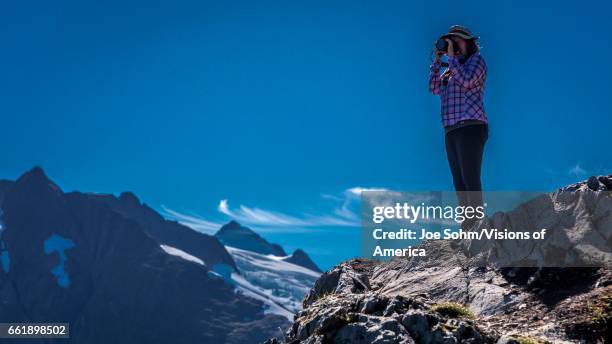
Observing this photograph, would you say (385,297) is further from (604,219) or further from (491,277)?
(604,219)

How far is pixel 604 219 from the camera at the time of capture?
43.9ft

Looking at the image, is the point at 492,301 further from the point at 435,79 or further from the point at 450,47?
the point at 450,47

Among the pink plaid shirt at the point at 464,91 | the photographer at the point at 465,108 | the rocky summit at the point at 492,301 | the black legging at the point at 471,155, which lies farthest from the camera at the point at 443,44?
the rocky summit at the point at 492,301

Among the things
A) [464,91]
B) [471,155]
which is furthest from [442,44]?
[471,155]

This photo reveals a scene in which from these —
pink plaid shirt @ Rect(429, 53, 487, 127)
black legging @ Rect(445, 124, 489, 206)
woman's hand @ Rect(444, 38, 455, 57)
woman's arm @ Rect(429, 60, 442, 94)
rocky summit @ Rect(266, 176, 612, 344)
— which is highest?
woman's hand @ Rect(444, 38, 455, 57)

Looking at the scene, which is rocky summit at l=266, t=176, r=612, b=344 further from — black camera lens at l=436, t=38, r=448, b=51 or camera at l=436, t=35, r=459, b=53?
black camera lens at l=436, t=38, r=448, b=51

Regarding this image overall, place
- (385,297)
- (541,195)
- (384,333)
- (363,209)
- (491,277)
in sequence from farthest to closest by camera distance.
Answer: (363,209) < (541,195) < (491,277) < (385,297) < (384,333)

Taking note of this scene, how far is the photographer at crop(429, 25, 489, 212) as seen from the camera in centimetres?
1473

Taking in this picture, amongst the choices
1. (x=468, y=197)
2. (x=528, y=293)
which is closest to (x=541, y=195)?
(x=468, y=197)

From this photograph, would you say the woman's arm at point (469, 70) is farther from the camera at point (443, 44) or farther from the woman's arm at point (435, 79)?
the woman's arm at point (435, 79)

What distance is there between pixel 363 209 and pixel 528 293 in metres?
4.65

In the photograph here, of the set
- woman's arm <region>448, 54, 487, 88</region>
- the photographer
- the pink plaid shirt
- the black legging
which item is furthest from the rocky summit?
woman's arm <region>448, 54, 487, 88</region>

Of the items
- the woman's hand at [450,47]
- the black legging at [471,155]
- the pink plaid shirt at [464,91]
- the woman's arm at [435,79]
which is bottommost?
the black legging at [471,155]

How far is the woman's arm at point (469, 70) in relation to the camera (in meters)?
14.6
